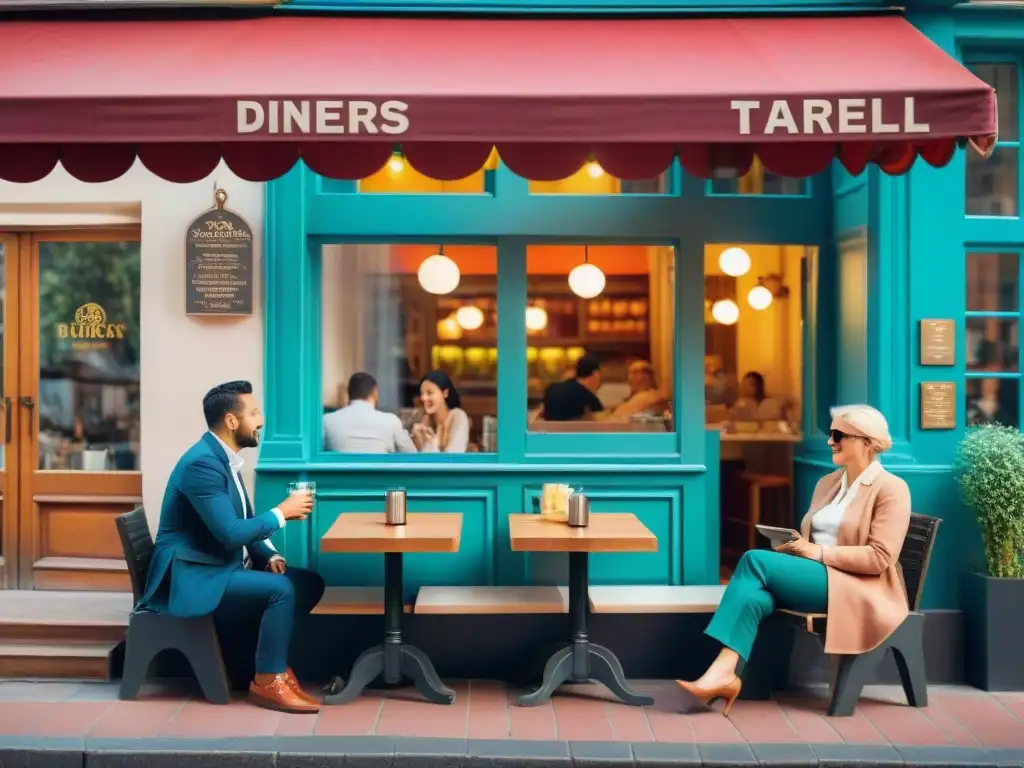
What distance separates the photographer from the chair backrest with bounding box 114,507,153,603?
5777 millimetres

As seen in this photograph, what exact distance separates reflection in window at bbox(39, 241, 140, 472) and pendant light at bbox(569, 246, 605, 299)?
2.92 metres

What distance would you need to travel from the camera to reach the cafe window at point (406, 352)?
6785mm

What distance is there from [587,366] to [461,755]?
118 inches

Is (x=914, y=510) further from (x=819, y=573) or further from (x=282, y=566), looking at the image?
(x=282, y=566)

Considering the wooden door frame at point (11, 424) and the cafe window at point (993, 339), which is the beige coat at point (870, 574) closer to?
the cafe window at point (993, 339)

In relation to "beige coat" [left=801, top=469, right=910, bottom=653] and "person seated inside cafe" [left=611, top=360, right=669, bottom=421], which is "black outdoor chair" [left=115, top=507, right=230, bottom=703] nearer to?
"person seated inside cafe" [left=611, top=360, right=669, bottom=421]

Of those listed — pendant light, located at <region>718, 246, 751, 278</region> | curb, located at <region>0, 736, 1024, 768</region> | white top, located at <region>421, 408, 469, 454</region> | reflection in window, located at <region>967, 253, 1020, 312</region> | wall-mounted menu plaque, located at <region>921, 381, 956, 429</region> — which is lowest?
curb, located at <region>0, 736, 1024, 768</region>

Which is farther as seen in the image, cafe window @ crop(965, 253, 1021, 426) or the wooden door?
the wooden door

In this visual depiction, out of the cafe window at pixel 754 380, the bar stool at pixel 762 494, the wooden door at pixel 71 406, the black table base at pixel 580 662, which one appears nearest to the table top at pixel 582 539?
the black table base at pixel 580 662

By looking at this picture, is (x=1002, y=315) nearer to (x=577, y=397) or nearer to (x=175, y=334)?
(x=577, y=397)

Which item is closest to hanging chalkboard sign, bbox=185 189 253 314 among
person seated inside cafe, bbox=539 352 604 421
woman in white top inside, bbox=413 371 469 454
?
woman in white top inside, bbox=413 371 469 454

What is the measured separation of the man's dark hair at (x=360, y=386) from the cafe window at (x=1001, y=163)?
396cm

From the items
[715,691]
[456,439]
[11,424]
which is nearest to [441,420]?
[456,439]

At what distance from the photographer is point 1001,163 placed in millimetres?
6566
